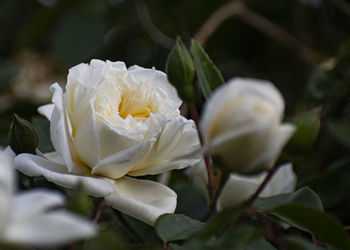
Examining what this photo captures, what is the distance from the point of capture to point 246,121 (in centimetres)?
43

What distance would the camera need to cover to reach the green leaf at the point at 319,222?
1.66 feet

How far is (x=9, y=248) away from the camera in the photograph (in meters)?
0.38

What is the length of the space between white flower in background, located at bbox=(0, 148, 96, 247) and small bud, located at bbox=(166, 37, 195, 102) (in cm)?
21

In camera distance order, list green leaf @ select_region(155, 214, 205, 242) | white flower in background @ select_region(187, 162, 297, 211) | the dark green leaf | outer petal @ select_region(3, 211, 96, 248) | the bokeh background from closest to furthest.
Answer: outer petal @ select_region(3, 211, 96, 248)
green leaf @ select_region(155, 214, 205, 242)
white flower in background @ select_region(187, 162, 297, 211)
the dark green leaf
the bokeh background

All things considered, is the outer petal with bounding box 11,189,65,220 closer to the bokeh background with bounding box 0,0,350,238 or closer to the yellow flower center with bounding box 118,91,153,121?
the yellow flower center with bounding box 118,91,153,121

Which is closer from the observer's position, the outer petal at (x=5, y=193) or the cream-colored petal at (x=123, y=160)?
the outer petal at (x=5, y=193)

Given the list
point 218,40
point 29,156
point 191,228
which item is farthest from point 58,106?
point 218,40

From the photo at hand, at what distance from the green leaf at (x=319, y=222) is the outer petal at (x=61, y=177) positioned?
194mm

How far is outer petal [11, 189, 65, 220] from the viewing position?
0.37 m

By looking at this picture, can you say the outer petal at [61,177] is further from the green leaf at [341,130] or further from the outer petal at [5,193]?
the green leaf at [341,130]

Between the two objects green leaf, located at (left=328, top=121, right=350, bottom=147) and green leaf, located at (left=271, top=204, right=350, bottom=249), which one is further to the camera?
green leaf, located at (left=328, top=121, right=350, bottom=147)

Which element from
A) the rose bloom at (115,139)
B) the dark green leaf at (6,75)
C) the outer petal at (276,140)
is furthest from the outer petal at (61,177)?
the dark green leaf at (6,75)

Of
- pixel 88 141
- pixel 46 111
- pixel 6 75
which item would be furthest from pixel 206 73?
pixel 6 75

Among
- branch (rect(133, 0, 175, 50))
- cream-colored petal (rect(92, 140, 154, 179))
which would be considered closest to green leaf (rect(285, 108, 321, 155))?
cream-colored petal (rect(92, 140, 154, 179))
